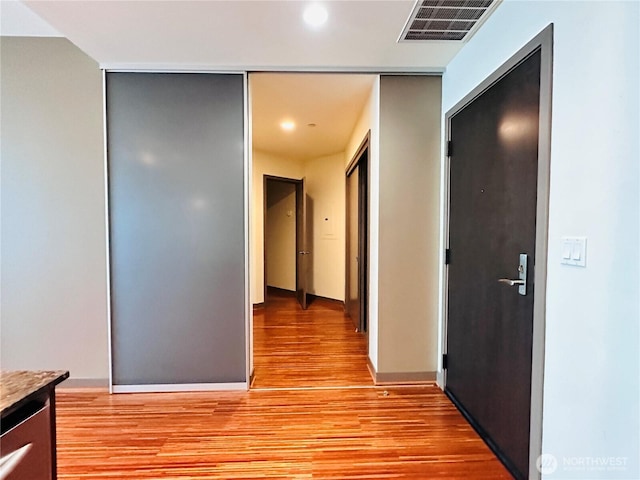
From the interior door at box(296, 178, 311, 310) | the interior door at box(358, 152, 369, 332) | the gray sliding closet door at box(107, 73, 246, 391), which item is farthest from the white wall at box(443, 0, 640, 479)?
the interior door at box(296, 178, 311, 310)

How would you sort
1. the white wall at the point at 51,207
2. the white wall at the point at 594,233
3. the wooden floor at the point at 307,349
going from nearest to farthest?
the white wall at the point at 594,233
the white wall at the point at 51,207
the wooden floor at the point at 307,349

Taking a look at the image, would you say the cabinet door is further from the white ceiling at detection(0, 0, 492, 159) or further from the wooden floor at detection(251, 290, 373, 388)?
the white ceiling at detection(0, 0, 492, 159)

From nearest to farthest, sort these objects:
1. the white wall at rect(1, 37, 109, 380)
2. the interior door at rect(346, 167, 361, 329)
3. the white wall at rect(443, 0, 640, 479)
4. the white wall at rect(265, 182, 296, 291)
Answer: the white wall at rect(443, 0, 640, 479) → the white wall at rect(1, 37, 109, 380) → the interior door at rect(346, 167, 361, 329) → the white wall at rect(265, 182, 296, 291)

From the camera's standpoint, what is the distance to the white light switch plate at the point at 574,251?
120cm

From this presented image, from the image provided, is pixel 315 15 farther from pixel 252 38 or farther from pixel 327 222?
pixel 327 222

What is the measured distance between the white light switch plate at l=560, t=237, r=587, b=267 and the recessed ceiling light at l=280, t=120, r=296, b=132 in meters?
2.98

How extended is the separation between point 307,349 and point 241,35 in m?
2.81

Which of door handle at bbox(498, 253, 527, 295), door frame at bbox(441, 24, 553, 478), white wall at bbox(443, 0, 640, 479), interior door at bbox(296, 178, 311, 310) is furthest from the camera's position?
interior door at bbox(296, 178, 311, 310)

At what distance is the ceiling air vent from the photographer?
1.70 meters

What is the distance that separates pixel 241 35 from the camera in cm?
200

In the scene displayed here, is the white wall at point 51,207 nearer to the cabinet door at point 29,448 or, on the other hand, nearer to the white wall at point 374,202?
the cabinet door at point 29,448

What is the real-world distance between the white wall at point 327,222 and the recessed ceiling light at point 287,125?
142 cm

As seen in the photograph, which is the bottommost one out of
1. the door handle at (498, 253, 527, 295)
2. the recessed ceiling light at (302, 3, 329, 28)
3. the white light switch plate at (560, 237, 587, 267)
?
the door handle at (498, 253, 527, 295)

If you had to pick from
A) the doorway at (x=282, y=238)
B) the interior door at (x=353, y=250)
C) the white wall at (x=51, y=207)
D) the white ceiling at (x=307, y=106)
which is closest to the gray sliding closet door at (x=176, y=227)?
the white wall at (x=51, y=207)
